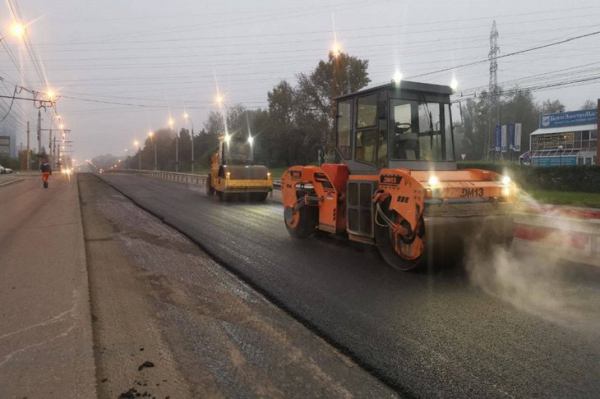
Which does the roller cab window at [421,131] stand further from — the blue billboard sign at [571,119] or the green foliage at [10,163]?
the green foliage at [10,163]

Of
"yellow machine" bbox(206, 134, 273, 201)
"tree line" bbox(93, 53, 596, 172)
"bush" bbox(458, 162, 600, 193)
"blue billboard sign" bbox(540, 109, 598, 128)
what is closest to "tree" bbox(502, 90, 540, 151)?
"tree line" bbox(93, 53, 596, 172)

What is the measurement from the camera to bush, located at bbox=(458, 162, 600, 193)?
19.2 m

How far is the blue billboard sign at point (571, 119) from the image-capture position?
139ft

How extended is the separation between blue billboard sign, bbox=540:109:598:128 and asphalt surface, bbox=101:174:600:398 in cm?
4217

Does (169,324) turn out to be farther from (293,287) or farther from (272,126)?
(272,126)

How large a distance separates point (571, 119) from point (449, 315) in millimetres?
47501

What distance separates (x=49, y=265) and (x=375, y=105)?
552 centimetres

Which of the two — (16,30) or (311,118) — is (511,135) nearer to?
(311,118)

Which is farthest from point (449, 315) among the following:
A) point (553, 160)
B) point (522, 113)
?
point (522, 113)

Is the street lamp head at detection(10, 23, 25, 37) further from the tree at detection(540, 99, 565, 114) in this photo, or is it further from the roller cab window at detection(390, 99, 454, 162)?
the tree at detection(540, 99, 565, 114)

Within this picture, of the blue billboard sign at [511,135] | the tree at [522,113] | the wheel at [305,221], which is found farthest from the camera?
the tree at [522,113]

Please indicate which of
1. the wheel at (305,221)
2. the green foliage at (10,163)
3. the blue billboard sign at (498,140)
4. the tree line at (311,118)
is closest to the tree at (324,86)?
the tree line at (311,118)

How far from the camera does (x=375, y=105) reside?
7324 millimetres

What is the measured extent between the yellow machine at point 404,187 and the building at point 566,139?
124ft
